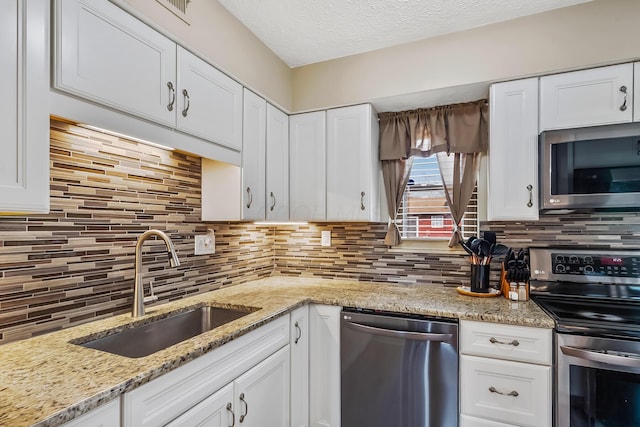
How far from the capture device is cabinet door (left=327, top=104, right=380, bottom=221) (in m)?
2.32

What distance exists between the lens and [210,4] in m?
1.88

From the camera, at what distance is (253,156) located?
2098 millimetres

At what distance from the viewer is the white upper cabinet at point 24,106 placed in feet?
3.06

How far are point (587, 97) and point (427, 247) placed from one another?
1.27 meters

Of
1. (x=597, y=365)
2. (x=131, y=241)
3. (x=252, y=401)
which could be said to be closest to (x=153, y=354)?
(x=252, y=401)

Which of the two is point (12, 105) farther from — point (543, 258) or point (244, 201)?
point (543, 258)

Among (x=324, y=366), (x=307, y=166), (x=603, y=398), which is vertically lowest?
(x=324, y=366)

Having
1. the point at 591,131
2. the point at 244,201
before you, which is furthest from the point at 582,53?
the point at 244,201

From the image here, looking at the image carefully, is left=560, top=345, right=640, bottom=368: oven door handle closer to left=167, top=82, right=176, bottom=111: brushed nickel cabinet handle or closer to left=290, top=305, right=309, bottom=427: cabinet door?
left=290, top=305, right=309, bottom=427: cabinet door

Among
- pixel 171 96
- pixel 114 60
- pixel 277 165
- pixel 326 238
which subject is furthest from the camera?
pixel 326 238

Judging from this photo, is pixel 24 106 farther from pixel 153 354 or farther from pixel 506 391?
pixel 506 391

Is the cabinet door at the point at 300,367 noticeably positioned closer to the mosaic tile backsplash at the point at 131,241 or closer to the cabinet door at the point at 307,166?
the mosaic tile backsplash at the point at 131,241

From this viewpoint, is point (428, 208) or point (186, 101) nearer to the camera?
point (186, 101)

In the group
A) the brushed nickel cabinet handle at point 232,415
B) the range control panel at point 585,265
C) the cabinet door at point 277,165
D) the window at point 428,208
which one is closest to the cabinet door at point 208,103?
the cabinet door at point 277,165
